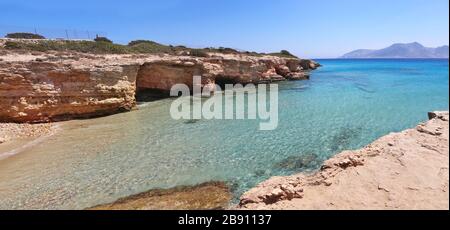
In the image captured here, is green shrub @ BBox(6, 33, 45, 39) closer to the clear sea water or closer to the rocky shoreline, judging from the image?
the clear sea water

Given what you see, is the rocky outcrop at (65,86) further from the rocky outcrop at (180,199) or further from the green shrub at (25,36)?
the green shrub at (25,36)

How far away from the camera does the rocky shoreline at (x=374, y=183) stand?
5.04 m

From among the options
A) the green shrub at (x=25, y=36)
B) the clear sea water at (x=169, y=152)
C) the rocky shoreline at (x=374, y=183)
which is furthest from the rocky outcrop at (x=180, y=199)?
the green shrub at (x=25, y=36)

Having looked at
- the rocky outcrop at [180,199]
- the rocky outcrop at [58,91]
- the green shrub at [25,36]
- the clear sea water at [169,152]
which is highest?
the green shrub at [25,36]

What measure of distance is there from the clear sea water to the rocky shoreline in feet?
7.79

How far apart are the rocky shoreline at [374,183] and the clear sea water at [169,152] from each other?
2374 millimetres

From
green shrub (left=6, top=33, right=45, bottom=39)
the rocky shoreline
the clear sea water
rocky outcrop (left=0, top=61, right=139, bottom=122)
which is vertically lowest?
the clear sea water

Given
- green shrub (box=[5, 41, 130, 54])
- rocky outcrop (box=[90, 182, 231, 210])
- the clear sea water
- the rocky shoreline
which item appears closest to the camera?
the rocky shoreline

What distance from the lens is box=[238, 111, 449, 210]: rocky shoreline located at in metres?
5.04

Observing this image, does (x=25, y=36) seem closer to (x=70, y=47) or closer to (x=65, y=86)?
(x=70, y=47)

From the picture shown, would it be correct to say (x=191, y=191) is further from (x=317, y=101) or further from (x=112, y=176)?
(x=317, y=101)

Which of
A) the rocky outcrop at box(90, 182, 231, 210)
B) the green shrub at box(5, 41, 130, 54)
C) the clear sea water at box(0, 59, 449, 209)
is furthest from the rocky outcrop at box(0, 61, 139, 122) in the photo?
the rocky outcrop at box(90, 182, 231, 210)
